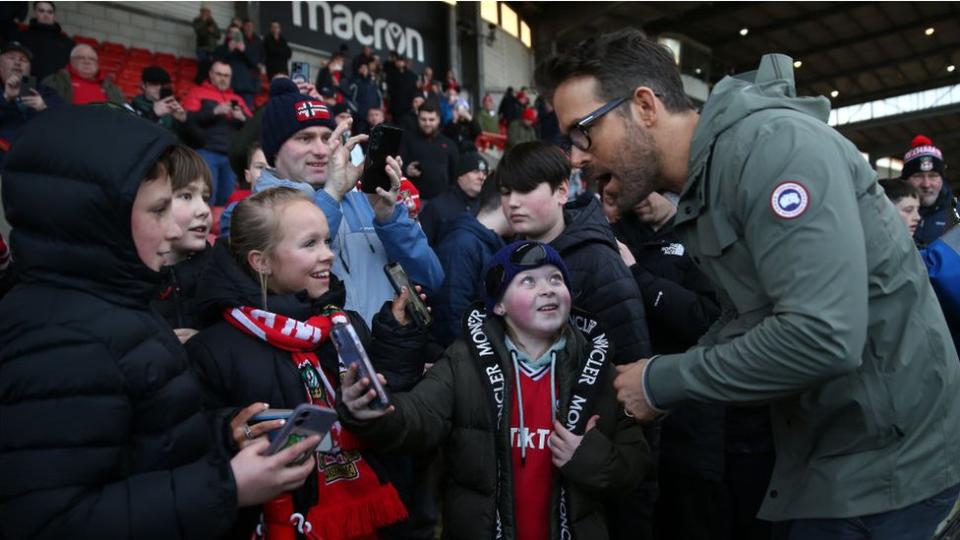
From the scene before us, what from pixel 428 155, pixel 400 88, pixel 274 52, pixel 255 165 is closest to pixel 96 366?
pixel 255 165

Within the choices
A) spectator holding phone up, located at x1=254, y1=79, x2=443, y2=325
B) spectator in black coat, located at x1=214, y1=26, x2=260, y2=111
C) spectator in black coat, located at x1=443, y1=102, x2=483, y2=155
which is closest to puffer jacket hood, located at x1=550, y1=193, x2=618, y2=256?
spectator holding phone up, located at x1=254, y1=79, x2=443, y2=325

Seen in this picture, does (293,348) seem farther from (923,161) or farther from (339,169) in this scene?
(923,161)

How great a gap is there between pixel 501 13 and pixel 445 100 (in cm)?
838

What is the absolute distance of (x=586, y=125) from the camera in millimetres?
1940

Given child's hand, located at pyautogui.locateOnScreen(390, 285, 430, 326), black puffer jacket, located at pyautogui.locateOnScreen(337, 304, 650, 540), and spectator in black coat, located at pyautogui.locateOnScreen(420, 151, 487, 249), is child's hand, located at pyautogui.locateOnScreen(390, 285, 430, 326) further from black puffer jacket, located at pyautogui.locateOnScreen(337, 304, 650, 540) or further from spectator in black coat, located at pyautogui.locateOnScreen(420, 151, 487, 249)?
spectator in black coat, located at pyautogui.locateOnScreen(420, 151, 487, 249)

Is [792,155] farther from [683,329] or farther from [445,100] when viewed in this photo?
[445,100]

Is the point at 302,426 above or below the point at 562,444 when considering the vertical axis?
above

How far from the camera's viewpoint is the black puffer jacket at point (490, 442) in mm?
2236

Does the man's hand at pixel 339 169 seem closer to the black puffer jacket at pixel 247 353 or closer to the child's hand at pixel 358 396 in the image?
the black puffer jacket at pixel 247 353

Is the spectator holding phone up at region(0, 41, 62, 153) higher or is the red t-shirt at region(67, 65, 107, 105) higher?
the red t-shirt at region(67, 65, 107, 105)

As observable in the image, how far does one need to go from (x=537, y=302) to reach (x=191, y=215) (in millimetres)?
1344

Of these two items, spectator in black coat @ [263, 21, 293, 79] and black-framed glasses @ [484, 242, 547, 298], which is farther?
spectator in black coat @ [263, 21, 293, 79]

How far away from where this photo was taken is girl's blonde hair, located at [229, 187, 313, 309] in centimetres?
230

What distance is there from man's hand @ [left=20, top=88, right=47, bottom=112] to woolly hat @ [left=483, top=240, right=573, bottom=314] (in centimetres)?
505
